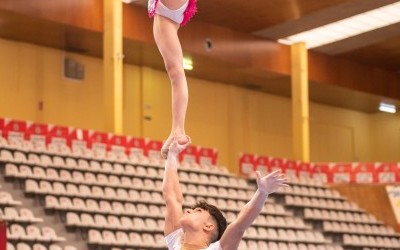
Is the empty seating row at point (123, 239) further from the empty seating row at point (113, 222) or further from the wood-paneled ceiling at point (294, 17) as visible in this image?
the wood-paneled ceiling at point (294, 17)

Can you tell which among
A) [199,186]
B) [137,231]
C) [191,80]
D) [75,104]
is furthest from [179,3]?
[191,80]

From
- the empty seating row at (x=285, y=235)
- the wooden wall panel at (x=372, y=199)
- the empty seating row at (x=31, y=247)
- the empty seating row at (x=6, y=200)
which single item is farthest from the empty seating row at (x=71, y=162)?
the wooden wall panel at (x=372, y=199)

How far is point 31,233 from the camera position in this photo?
1281cm

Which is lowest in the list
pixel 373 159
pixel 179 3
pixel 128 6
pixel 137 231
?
pixel 137 231

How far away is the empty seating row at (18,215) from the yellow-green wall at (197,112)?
17.3 ft

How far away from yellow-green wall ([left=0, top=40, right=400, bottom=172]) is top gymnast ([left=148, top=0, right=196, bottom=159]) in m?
13.1

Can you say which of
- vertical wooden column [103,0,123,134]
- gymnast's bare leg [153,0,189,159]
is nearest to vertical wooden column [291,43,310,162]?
vertical wooden column [103,0,123,134]

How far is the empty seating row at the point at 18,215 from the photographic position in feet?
42.4

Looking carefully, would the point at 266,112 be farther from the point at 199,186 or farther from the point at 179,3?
the point at 179,3

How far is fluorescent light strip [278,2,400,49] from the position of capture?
1981 cm

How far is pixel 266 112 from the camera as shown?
24.4 m

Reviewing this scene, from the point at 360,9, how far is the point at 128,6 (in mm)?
5061

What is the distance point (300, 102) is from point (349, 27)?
231cm

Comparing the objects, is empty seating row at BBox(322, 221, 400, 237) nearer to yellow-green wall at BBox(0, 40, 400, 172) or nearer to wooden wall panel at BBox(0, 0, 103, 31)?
yellow-green wall at BBox(0, 40, 400, 172)
